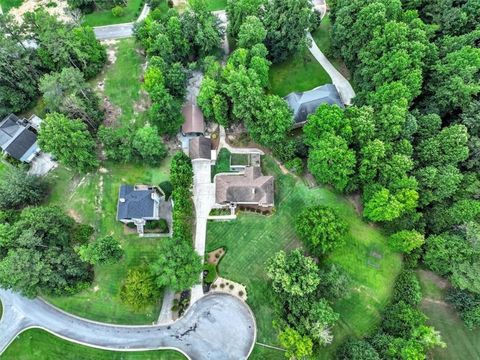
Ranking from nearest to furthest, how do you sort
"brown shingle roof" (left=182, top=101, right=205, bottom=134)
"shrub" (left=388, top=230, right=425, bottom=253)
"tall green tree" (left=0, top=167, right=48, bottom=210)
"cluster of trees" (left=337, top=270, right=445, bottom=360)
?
"cluster of trees" (left=337, top=270, right=445, bottom=360) → "shrub" (left=388, top=230, right=425, bottom=253) → "tall green tree" (left=0, top=167, right=48, bottom=210) → "brown shingle roof" (left=182, top=101, right=205, bottom=134)

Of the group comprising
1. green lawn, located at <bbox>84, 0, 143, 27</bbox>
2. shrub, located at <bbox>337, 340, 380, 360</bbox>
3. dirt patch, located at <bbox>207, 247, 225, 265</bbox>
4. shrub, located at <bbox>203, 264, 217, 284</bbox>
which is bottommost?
shrub, located at <bbox>337, 340, 380, 360</bbox>

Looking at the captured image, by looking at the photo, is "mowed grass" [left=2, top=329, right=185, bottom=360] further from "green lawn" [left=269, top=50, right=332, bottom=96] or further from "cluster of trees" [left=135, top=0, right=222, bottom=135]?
"green lawn" [left=269, top=50, right=332, bottom=96]

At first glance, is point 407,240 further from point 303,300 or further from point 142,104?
point 142,104

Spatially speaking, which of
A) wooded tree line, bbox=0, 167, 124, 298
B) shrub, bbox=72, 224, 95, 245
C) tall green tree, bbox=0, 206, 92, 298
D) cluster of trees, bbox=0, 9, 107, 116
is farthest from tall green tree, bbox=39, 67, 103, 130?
shrub, bbox=72, 224, 95, 245

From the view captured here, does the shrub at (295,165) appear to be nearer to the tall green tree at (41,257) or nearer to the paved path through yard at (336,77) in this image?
the paved path through yard at (336,77)

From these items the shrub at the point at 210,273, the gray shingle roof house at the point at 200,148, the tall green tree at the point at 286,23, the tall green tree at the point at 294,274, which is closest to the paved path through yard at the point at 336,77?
the tall green tree at the point at 286,23

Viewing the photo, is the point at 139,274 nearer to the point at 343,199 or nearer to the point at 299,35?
the point at 343,199
